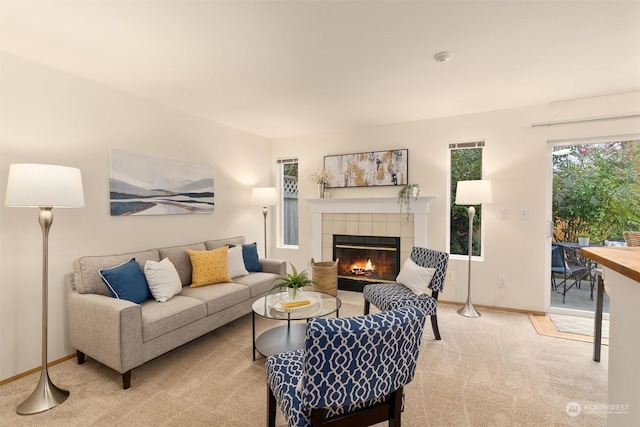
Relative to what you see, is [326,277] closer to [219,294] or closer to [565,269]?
[219,294]

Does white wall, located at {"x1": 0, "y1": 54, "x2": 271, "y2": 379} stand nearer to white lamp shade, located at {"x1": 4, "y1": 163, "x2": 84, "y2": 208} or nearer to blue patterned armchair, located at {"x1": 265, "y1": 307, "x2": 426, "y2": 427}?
white lamp shade, located at {"x1": 4, "y1": 163, "x2": 84, "y2": 208}

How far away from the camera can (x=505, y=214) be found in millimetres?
3602

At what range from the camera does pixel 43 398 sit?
196 cm

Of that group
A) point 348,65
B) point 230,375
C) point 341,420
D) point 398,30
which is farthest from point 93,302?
point 398,30

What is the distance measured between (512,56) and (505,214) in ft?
6.24

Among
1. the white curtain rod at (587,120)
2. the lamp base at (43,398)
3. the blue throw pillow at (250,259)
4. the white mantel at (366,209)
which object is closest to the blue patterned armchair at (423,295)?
the white mantel at (366,209)

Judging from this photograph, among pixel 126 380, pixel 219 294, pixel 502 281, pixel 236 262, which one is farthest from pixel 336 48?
pixel 502 281

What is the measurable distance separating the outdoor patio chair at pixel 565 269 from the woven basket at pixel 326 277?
259cm

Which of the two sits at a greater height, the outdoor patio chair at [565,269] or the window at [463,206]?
the window at [463,206]

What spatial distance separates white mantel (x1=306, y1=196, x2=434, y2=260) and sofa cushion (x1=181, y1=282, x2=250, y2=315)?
1751 millimetres

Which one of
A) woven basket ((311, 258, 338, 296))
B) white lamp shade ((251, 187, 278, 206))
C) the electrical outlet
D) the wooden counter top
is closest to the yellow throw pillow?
white lamp shade ((251, 187, 278, 206))

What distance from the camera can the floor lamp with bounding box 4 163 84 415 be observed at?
188 centimetres

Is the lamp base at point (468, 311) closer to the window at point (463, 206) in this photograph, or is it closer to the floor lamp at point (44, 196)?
the window at point (463, 206)

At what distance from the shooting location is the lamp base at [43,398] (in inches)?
74.7
